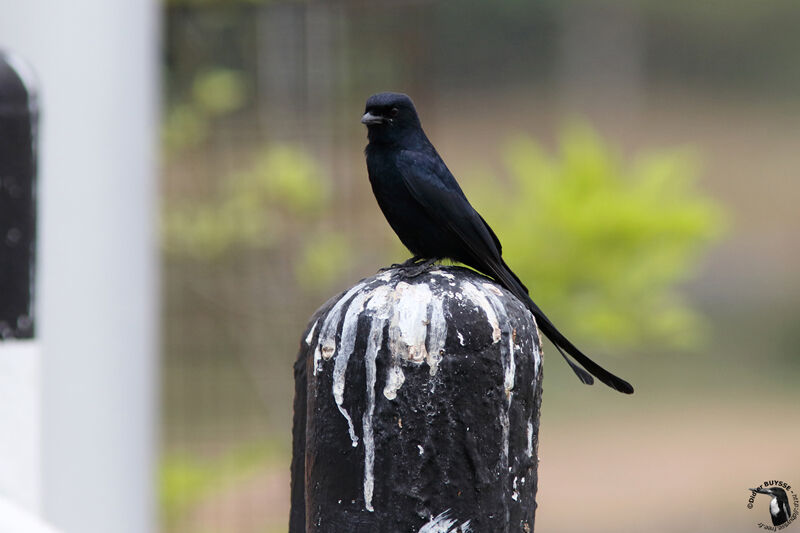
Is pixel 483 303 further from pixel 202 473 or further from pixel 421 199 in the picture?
pixel 202 473

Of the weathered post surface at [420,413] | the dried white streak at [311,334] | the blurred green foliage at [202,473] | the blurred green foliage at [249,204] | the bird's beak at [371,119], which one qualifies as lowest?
the blurred green foliage at [202,473]

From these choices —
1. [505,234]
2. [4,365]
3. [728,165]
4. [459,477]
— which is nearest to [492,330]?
[459,477]

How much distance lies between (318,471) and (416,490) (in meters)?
0.13

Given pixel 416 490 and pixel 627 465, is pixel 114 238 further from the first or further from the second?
pixel 627 465

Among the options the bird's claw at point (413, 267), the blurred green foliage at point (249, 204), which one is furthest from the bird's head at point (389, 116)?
the blurred green foliage at point (249, 204)

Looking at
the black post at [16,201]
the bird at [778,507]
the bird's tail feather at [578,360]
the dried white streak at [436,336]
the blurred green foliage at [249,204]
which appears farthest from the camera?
the blurred green foliage at [249,204]

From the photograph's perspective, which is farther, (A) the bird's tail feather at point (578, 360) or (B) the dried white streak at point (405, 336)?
(A) the bird's tail feather at point (578, 360)

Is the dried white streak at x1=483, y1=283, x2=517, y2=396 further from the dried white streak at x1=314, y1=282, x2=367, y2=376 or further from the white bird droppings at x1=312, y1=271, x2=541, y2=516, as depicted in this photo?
the dried white streak at x1=314, y1=282, x2=367, y2=376

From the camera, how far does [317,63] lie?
18.7ft

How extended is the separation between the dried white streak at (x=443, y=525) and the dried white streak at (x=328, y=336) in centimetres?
23

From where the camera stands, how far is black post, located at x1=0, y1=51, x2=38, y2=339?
2.17 metres

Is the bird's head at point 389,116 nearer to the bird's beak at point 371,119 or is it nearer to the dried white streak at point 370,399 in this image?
the bird's beak at point 371,119

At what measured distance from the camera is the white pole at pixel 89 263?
3.53m

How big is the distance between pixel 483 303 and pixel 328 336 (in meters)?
0.20
